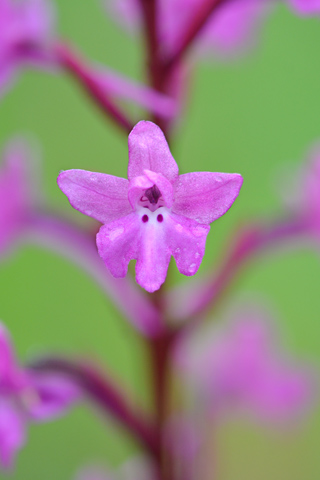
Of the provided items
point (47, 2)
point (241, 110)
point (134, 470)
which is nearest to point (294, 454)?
point (134, 470)

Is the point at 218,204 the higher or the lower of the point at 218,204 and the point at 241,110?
the lower

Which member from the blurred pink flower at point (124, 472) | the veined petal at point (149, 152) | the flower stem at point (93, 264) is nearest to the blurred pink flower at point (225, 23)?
the flower stem at point (93, 264)

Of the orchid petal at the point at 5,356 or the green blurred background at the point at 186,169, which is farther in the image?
the green blurred background at the point at 186,169

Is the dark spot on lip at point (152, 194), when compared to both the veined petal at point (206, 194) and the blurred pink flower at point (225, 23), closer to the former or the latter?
the veined petal at point (206, 194)

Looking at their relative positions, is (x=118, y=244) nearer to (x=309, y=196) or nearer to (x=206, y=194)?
(x=206, y=194)

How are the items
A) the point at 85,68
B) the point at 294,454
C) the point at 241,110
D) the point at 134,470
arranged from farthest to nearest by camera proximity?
1. the point at 241,110
2. the point at 294,454
3. the point at 134,470
4. the point at 85,68

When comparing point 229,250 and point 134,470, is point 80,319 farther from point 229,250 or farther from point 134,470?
point 229,250
